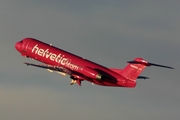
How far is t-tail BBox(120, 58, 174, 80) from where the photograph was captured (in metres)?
137

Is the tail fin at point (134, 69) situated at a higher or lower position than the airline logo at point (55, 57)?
lower

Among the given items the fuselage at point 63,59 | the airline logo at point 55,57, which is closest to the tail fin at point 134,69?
the fuselage at point 63,59

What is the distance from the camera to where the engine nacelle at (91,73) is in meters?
141

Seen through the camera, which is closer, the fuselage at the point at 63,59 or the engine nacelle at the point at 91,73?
the engine nacelle at the point at 91,73

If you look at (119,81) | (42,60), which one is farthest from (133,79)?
(42,60)

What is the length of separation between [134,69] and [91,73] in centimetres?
890

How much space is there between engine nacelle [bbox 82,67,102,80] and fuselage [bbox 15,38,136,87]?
2.88ft

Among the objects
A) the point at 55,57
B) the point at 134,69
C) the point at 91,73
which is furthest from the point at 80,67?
the point at 134,69

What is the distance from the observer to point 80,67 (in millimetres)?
146500

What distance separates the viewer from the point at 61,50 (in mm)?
152500

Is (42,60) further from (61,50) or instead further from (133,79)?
(133,79)

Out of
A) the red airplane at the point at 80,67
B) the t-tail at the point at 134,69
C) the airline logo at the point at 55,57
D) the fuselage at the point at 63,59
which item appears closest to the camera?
the t-tail at the point at 134,69

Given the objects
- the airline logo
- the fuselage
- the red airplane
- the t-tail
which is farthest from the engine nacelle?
the t-tail

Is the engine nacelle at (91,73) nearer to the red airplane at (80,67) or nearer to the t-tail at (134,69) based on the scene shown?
the red airplane at (80,67)
